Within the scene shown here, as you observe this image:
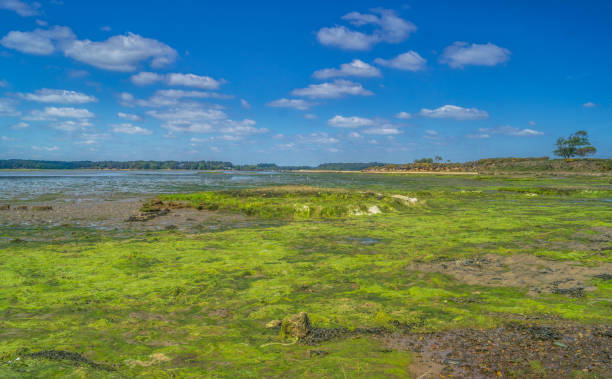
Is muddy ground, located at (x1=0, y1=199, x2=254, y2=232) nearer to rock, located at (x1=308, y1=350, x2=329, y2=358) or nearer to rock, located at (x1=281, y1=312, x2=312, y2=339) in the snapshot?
rock, located at (x1=281, y1=312, x2=312, y2=339)

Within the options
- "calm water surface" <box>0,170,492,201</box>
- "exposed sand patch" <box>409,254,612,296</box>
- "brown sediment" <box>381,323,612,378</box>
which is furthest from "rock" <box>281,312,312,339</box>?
"calm water surface" <box>0,170,492,201</box>

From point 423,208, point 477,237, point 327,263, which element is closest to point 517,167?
point 423,208

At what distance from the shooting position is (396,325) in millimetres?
5531

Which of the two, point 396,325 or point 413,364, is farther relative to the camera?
point 396,325

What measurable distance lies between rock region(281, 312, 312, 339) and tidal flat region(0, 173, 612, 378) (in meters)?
0.02

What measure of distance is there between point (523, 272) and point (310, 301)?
5.62m

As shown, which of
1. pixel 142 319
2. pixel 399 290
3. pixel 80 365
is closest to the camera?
pixel 80 365

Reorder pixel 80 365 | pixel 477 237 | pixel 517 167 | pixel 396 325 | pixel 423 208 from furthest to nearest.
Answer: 1. pixel 517 167
2. pixel 423 208
3. pixel 477 237
4. pixel 396 325
5. pixel 80 365

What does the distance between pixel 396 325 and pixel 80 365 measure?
455 cm

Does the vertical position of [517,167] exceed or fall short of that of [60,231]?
it exceeds it

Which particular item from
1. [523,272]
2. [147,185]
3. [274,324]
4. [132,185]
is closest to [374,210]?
[523,272]

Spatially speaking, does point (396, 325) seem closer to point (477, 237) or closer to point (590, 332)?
point (590, 332)

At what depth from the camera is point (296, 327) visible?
17.0ft

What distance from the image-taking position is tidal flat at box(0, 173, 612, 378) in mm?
4359
